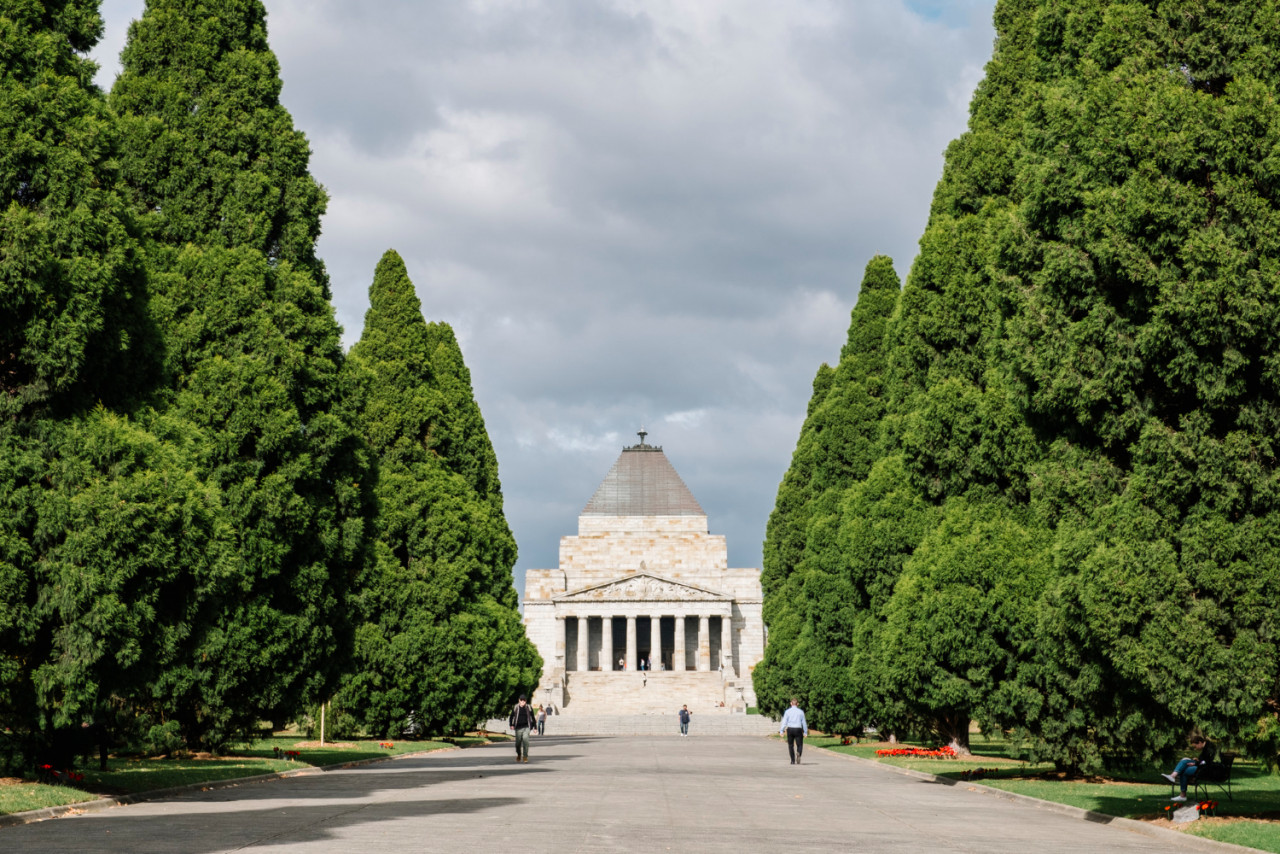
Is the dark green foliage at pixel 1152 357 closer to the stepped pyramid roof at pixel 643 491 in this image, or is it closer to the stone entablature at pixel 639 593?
the stone entablature at pixel 639 593

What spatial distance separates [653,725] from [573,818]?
4862cm

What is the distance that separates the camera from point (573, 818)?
522 inches

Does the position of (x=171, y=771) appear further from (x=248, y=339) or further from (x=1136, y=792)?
(x=1136, y=792)

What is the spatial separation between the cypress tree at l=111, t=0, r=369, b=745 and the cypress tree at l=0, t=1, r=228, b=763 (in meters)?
3.65

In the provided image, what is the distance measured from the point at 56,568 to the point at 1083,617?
11.6m

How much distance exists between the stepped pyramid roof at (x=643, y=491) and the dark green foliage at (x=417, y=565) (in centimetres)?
5656

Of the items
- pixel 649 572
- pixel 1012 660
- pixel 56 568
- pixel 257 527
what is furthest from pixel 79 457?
pixel 649 572

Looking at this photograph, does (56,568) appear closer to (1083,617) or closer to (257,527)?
(257,527)

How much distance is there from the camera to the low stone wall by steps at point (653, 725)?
184 feet

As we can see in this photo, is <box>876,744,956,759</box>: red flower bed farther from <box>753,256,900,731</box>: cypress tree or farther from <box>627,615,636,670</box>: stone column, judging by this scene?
<box>627,615,636,670</box>: stone column

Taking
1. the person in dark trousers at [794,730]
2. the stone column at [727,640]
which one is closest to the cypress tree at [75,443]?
the person in dark trousers at [794,730]

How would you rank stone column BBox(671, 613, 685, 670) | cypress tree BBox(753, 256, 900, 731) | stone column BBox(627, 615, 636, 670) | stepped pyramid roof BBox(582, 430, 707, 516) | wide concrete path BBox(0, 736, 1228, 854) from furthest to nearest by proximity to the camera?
stepped pyramid roof BBox(582, 430, 707, 516)
stone column BBox(627, 615, 636, 670)
stone column BBox(671, 613, 685, 670)
cypress tree BBox(753, 256, 900, 731)
wide concrete path BBox(0, 736, 1228, 854)

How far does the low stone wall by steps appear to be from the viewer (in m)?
56.2

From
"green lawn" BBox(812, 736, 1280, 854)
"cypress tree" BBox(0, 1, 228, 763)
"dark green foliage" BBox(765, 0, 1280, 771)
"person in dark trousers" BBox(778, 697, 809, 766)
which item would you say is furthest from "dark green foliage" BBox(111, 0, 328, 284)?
"green lawn" BBox(812, 736, 1280, 854)
